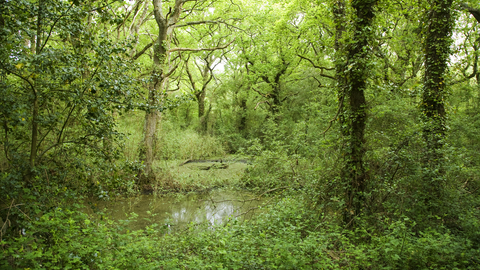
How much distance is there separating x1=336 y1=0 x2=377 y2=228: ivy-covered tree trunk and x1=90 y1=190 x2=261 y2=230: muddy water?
2.94 m

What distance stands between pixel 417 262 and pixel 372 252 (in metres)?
0.50

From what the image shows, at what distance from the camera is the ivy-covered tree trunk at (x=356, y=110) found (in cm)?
460

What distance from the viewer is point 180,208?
8.55 metres

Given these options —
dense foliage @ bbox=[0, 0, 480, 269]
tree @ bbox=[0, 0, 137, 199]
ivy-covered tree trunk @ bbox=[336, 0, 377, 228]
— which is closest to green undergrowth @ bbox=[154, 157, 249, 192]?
dense foliage @ bbox=[0, 0, 480, 269]

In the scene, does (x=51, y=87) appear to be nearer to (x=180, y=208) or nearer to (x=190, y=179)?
(x=180, y=208)

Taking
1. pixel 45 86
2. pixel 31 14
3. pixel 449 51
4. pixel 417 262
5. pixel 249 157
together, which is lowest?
pixel 417 262

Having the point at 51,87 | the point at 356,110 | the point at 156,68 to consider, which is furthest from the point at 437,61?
the point at 156,68

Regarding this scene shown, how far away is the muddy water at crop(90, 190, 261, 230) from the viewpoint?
7.31m

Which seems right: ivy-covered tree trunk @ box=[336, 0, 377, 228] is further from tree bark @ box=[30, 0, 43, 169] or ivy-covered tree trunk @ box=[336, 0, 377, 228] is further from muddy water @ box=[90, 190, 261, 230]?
tree bark @ box=[30, 0, 43, 169]

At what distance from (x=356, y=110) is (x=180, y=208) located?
6056mm

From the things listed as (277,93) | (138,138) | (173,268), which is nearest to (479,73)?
(277,93)

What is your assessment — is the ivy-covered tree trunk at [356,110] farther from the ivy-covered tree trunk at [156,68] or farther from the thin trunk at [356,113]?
the ivy-covered tree trunk at [156,68]

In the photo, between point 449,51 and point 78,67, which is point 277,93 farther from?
point 78,67

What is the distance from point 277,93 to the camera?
18.3 m
